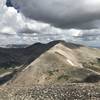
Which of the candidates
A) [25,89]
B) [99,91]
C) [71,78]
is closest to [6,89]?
[25,89]

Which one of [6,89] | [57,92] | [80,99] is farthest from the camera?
[6,89]

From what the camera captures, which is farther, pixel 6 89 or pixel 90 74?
pixel 90 74

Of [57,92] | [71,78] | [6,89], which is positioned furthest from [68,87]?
[71,78]

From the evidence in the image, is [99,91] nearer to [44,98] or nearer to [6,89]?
[44,98]

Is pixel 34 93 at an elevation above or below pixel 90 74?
above

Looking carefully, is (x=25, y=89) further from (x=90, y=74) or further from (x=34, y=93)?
(x=90, y=74)

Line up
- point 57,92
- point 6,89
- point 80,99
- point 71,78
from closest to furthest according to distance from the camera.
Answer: point 80,99, point 57,92, point 6,89, point 71,78
